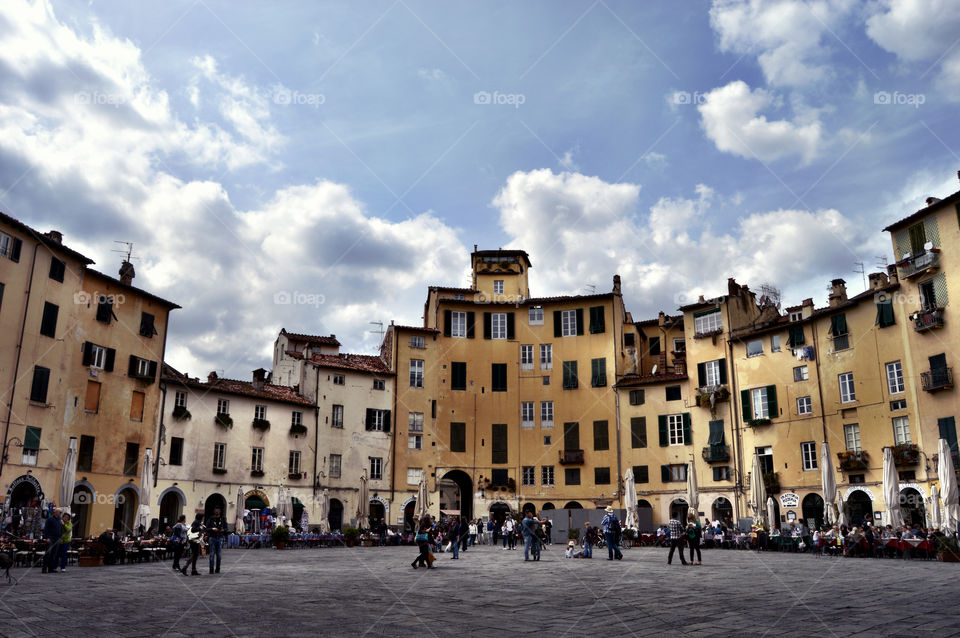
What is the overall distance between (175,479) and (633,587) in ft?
105

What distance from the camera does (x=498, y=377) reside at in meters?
52.1

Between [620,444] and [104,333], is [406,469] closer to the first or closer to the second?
[620,444]

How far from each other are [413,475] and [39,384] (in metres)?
23.9

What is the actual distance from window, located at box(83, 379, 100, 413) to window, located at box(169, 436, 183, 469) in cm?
486

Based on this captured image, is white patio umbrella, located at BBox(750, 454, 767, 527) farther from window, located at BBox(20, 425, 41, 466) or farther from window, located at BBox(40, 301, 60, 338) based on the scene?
window, located at BBox(40, 301, 60, 338)

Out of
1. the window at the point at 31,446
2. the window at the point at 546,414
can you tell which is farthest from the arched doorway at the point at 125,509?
Answer: the window at the point at 546,414

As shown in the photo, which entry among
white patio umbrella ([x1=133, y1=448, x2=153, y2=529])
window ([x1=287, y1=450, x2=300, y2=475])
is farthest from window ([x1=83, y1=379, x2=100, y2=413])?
window ([x1=287, y1=450, x2=300, y2=475])

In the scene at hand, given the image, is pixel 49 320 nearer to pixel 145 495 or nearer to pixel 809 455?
pixel 145 495

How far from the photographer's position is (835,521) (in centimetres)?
3366

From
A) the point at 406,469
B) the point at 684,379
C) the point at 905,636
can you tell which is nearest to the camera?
the point at 905,636

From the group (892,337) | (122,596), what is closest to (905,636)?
(122,596)

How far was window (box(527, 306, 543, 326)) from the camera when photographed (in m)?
53.1

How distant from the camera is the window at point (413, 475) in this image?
49656 mm

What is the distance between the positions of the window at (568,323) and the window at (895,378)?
20.6m
